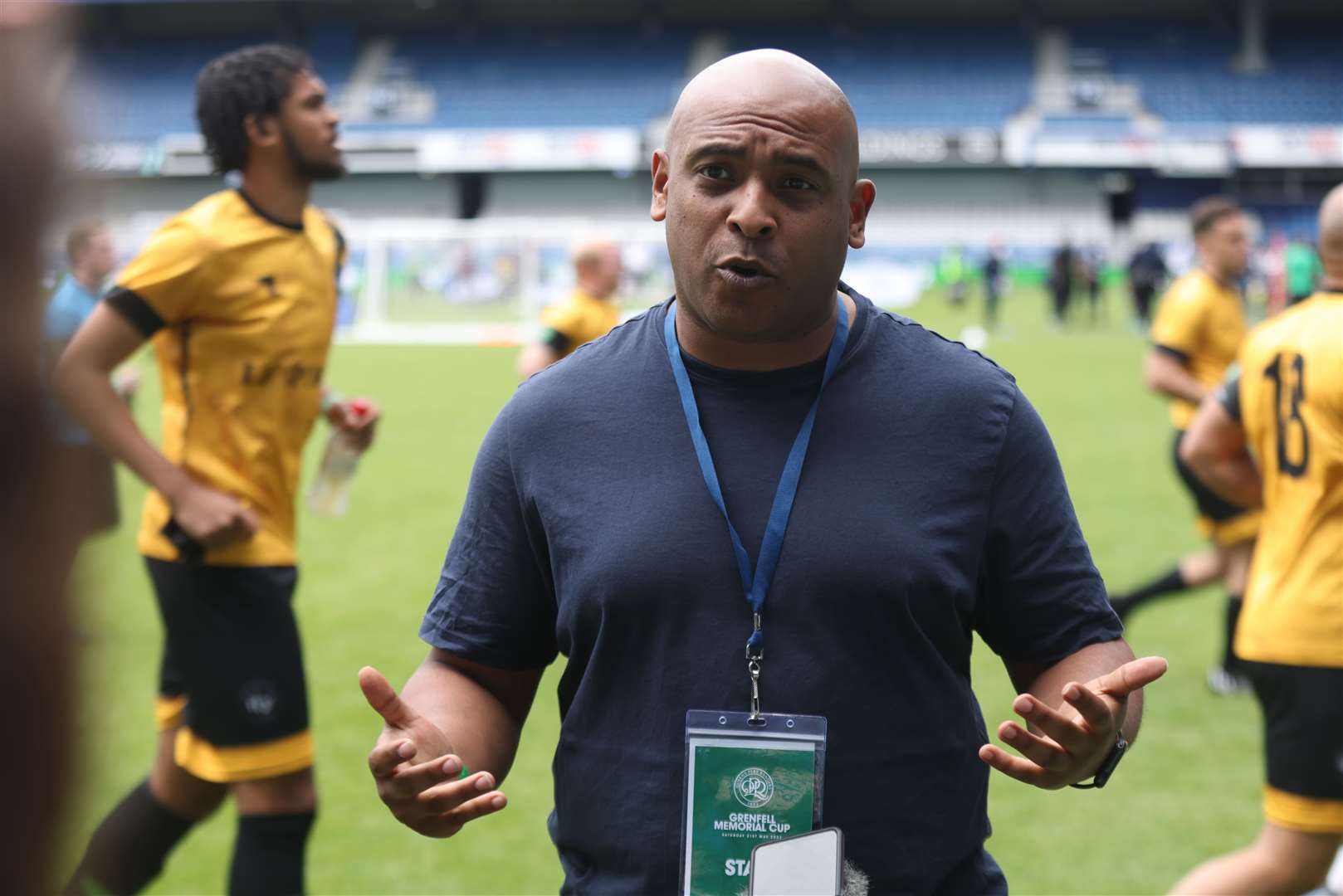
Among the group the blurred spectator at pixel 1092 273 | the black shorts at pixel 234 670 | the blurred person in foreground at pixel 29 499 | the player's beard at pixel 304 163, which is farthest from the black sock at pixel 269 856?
the blurred spectator at pixel 1092 273

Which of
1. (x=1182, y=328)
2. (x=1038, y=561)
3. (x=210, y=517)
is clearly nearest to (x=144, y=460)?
(x=210, y=517)

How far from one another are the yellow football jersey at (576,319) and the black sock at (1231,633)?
304cm

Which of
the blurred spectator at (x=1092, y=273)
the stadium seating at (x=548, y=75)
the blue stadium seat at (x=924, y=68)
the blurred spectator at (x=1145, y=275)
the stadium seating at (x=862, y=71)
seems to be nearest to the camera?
the blurred spectator at (x=1145, y=275)

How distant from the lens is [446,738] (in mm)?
2037

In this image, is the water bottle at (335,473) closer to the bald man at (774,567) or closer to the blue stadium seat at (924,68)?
the bald man at (774,567)

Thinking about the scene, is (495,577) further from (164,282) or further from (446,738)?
(164,282)

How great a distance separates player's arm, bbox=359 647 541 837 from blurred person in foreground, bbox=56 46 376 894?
157 centimetres

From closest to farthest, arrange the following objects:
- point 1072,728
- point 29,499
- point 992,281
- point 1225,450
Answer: point 29,499 < point 1072,728 < point 1225,450 < point 992,281

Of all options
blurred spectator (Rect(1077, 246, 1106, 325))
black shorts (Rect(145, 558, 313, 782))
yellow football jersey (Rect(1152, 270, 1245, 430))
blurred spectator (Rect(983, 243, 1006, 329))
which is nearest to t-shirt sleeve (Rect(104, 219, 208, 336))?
black shorts (Rect(145, 558, 313, 782))

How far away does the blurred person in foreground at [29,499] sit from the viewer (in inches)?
25.9

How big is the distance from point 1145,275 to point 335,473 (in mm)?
25404

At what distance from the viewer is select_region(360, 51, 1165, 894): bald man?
1921mm

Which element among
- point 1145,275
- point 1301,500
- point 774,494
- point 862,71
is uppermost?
point 862,71

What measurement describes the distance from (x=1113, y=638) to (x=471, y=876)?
2969mm
